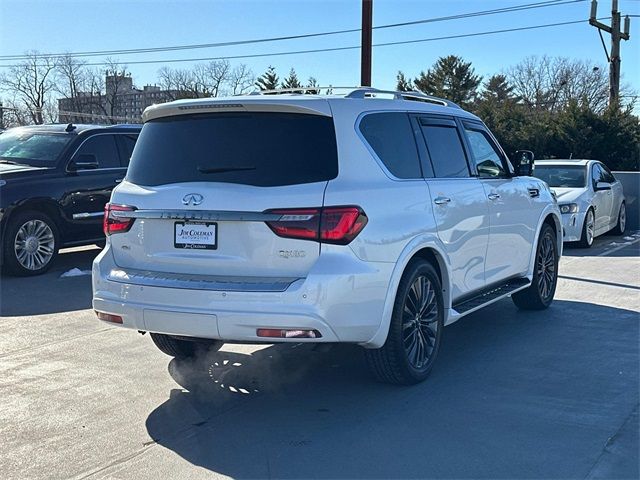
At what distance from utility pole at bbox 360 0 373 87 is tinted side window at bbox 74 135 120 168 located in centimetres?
562

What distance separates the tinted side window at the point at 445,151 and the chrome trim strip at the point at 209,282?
71.1 inches

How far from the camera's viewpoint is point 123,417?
15.3 feet

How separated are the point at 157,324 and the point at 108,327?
8.64 feet

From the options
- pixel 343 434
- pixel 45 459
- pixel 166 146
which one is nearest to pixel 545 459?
pixel 343 434

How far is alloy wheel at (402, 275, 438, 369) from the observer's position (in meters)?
5.10

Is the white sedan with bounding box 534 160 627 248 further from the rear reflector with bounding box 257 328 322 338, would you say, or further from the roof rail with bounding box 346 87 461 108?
the rear reflector with bounding box 257 328 322 338

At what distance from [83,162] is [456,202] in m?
6.12

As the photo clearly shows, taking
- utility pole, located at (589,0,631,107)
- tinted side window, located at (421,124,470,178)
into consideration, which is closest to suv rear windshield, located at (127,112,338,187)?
tinted side window, located at (421,124,470,178)

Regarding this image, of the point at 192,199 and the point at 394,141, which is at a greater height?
the point at 394,141

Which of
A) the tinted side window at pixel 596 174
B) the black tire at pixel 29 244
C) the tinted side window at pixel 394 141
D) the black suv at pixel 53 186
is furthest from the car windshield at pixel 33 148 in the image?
the tinted side window at pixel 596 174

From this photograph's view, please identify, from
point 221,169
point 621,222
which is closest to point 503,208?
point 221,169

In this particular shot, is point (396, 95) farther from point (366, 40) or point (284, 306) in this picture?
point (366, 40)

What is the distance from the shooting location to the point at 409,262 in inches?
199

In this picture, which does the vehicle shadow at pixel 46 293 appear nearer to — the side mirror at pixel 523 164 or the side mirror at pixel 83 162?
the side mirror at pixel 83 162
